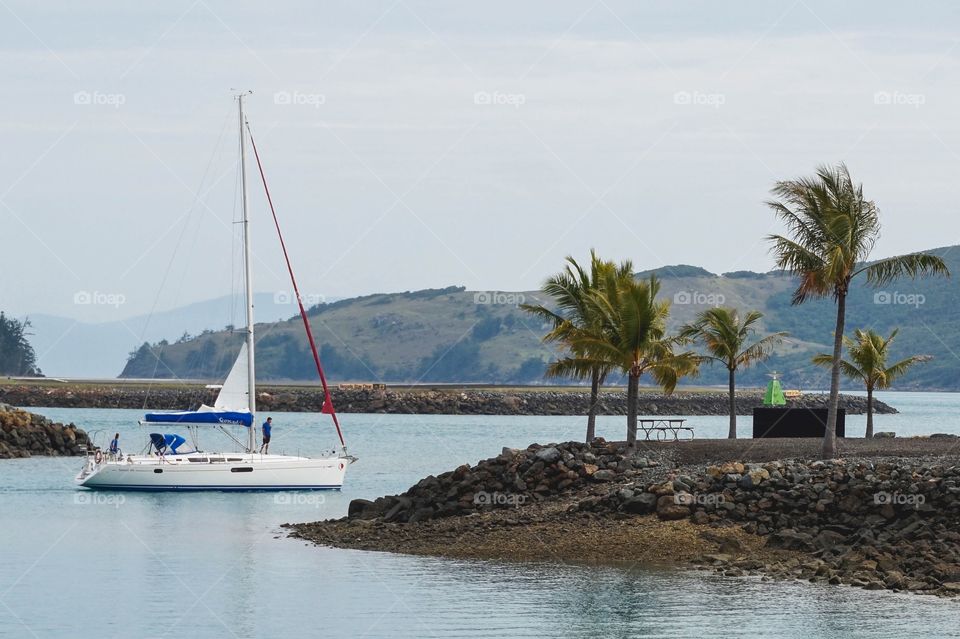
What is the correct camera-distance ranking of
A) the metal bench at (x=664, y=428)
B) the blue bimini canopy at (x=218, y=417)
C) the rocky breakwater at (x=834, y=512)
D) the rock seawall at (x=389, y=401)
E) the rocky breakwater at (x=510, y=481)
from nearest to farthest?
1. the rocky breakwater at (x=834, y=512)
2. the rocky breakwater at (x=510, y=481)
3. the metal bench at (x=664, y=428)
4. the blue bimini canopy at (x=218, y=417)
5. the rock seawall at (x=389, y=401)

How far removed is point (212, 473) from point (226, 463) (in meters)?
0.66

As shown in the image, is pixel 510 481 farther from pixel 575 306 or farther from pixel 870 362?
pixel 870 362

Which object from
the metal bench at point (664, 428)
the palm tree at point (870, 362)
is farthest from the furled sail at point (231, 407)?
the palm tree at point (870, 362)

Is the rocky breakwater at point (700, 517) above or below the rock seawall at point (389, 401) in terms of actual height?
below

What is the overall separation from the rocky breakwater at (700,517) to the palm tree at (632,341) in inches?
179

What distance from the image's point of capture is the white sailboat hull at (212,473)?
54.8 m

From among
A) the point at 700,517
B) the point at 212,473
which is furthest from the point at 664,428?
the point at 700,517

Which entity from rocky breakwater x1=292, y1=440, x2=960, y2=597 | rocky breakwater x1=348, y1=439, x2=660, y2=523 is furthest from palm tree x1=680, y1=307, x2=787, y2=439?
rocky breakwater x1=292, y1=440, x2=960, y2=597

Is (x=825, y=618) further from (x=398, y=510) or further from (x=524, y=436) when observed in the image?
(x=524, y=436)

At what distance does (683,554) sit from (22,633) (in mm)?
15632

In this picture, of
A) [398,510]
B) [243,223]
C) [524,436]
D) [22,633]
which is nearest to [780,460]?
[398,510]

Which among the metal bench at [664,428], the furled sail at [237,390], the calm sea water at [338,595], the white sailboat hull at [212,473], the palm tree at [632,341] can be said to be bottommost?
the calm sea water at [338,595]

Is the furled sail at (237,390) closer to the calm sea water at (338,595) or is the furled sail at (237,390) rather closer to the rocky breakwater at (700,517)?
the calm sea water at (338,595)

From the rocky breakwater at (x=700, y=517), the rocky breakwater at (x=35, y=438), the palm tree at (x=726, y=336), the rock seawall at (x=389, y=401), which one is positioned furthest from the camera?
the rock seawall at (x=389, y=401)
